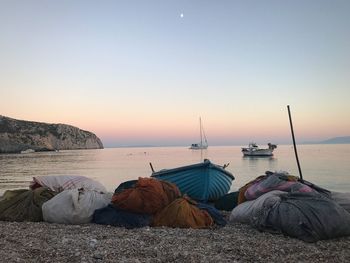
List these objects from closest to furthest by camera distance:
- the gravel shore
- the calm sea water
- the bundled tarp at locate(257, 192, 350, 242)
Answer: the gravel shore < the bundled tarp at locate(257, 192, 350, 242) < the calm sea water

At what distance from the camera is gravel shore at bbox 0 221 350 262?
6.30 meters

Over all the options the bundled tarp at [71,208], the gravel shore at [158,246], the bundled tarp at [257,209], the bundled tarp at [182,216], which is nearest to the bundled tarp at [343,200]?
the bundled tarp at [257,209]

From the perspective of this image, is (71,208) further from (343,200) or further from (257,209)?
(343,200)

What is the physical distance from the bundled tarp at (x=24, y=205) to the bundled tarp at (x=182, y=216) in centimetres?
331

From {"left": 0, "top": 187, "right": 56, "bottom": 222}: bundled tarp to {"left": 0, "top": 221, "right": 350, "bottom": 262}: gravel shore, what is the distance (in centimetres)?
133

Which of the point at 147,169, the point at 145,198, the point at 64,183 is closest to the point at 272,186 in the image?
the point at 145,198

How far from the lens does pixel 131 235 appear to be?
800 cm

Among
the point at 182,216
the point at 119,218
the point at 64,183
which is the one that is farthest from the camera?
the point at 64,183

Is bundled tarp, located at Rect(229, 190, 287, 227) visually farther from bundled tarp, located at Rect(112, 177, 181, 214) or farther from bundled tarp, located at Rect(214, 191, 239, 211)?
bundled tarp, located at Rect(214, 191, 239, 211)

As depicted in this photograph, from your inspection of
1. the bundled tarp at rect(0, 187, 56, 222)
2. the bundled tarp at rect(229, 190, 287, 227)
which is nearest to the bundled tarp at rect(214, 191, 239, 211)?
the bundled tarp at rect(229, 190, 287, 227)

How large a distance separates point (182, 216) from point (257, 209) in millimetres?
1812

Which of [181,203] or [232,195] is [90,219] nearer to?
[181,203]

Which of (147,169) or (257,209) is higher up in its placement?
(257,209)

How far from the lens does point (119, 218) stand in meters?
9.46
